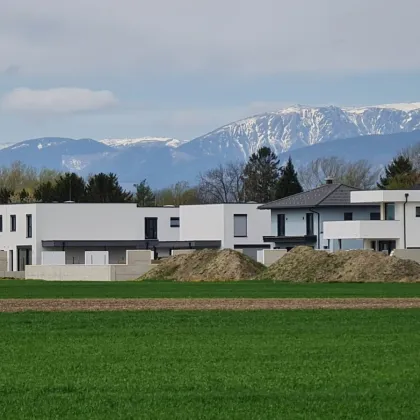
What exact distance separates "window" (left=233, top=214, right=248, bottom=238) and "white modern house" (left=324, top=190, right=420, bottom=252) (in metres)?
21.2

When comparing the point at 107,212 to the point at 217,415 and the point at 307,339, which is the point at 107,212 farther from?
the point at 217,415

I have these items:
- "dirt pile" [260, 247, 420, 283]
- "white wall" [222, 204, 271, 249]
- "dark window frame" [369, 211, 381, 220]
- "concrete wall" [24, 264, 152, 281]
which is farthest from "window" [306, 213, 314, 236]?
"dirt pile" [260, 247, 420, 283]

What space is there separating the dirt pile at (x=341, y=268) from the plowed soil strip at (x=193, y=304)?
23995mm

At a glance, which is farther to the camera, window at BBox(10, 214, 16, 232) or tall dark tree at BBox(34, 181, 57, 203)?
tall dark tree at BBox(34, 181, 57, 203)

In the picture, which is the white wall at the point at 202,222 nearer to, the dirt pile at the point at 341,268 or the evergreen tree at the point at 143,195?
the dirt pile at the point at 341,268

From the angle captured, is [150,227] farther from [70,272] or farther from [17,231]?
[70,272]

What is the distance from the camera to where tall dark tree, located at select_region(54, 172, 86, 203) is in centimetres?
14812

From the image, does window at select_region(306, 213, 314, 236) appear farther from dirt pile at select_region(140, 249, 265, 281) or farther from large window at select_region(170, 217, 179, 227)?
dirt pile at select_region(140, 249, 265, 281)

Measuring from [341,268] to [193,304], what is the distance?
30.2 m

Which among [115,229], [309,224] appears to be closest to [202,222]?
[115,229]

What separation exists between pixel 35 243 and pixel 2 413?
102246 millimetres

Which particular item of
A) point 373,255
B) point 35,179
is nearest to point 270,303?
point 373,255

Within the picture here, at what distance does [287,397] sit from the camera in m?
18.1

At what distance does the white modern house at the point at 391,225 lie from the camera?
95.1 m
